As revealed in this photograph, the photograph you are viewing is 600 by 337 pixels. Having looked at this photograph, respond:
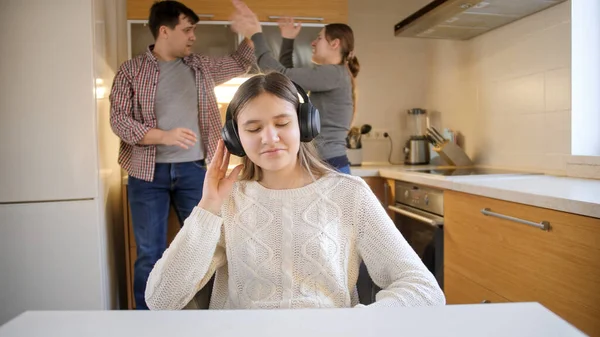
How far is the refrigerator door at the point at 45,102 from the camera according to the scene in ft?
7.18

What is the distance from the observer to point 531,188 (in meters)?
1.68

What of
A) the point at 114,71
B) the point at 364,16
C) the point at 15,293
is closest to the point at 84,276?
the point at 15,293

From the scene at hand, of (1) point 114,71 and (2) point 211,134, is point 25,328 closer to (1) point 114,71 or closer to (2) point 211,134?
(2) point 211,134

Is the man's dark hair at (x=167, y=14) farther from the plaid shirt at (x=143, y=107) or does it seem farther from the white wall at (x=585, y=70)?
the white wall at (x=585, y=70)

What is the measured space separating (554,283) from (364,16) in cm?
227

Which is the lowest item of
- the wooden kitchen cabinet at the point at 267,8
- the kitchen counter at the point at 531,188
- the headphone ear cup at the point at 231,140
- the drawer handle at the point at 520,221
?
the drawer handle at the point at 520,221

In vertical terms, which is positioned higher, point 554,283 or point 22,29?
point 22,29

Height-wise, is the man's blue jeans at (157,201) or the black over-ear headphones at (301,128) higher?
the black over-ear headphones at (301,128)

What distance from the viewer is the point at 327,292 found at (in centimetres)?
107

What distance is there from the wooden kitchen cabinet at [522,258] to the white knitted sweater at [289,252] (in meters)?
0.62

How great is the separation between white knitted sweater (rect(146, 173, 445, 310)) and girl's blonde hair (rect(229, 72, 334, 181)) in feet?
0.16

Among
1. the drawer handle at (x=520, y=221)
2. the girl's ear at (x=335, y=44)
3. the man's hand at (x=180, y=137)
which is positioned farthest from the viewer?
the girl's ear at (x=335, y=44)

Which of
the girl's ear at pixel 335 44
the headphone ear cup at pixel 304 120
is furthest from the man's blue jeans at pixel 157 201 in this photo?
the headphone ear cup at pixel 304 120

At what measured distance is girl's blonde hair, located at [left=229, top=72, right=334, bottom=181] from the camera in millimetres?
1136
